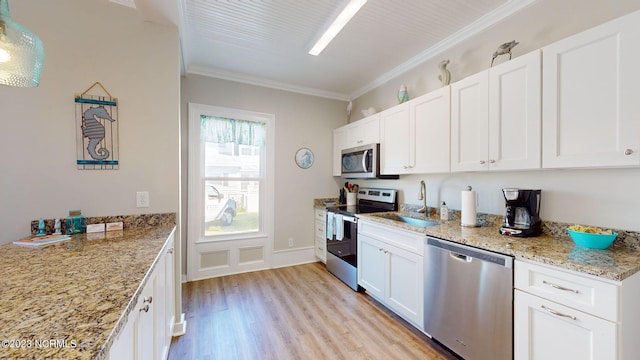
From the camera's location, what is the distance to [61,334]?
61cm

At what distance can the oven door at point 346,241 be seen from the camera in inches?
115

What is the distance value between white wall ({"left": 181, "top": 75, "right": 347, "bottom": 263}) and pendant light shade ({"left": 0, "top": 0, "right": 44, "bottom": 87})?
2.22 m

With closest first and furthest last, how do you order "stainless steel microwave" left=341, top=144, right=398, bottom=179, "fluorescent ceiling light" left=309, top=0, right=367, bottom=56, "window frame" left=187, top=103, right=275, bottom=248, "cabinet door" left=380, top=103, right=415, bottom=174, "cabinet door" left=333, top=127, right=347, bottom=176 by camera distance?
"fluorescent ceiling light" left=309, top=0, right=367, bottom=56
"cabinet door" left=380, top=103, right=415, bottom=174
"stainless steel microwave" left=341, top=144, right=398, bottom=179
"window frame" left=187, top=103, right=275, bottom=248
"cabinet door" left=333, top=127, right=347, bottom=176

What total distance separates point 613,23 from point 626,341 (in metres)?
1.59

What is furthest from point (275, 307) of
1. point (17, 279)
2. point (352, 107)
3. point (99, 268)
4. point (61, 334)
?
point (352, 107)

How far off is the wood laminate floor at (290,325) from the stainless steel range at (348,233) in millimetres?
210

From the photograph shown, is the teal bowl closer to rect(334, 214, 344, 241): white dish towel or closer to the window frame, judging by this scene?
rect(334, 214, 344, 241): white dish towel

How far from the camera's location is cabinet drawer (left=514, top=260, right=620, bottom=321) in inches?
42.9

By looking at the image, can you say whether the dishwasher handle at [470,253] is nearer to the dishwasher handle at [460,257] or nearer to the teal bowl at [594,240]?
the dishwasher handle at [460,257]

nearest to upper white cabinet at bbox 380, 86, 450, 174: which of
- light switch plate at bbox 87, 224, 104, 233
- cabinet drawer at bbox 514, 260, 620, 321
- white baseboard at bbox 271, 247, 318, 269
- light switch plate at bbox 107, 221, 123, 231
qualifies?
cabinet drawer at bbox 514, 260, 620, 321

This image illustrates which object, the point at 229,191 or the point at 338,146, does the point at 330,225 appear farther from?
the point at 229,191

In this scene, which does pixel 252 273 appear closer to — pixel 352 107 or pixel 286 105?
pixel 286 105

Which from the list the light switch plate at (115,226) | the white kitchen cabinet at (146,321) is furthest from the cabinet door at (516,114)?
the light switch plate at (115,226)

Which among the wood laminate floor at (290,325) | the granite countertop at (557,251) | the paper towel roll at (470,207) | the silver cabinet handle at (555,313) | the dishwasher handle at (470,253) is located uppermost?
the paper towel roll at (470,207)
